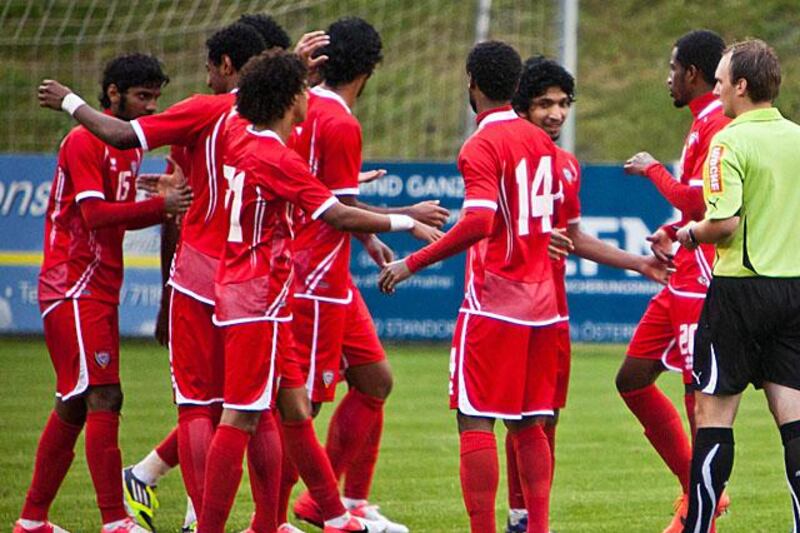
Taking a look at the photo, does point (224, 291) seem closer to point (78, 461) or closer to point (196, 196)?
point (196, 196)

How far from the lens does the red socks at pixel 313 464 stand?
700 centimetres

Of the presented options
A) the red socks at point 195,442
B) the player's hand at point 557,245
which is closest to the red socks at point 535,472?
the player's hand at point 557,245

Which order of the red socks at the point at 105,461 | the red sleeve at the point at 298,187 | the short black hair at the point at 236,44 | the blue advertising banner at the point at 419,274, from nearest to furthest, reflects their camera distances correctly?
the red sleeve at the point at 298,187 < the short black hair at the point at 236,44 < the red socks at the point at 105,461 < the blue advertising banner at the point at 419,274

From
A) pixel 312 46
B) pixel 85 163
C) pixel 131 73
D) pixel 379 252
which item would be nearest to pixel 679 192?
pixel 379 252

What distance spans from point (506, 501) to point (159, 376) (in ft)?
19.8

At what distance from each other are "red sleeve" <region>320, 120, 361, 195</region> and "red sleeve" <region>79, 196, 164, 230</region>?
86cm

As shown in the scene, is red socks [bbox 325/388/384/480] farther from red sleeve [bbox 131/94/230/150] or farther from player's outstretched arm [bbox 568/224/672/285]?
red sleeve [bbox 131/94/230/150]

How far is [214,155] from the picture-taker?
261 inches

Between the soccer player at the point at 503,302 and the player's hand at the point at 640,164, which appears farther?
the player's hand at the point at 640,164

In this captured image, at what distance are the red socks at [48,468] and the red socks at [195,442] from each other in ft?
2.90

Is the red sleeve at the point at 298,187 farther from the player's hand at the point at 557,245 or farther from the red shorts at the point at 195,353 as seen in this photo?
the player's hand at the point at 557,245

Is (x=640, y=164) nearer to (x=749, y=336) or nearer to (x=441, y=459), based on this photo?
(x=749, y=336)

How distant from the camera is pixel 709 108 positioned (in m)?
7.31

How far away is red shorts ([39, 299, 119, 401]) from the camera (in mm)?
7168
